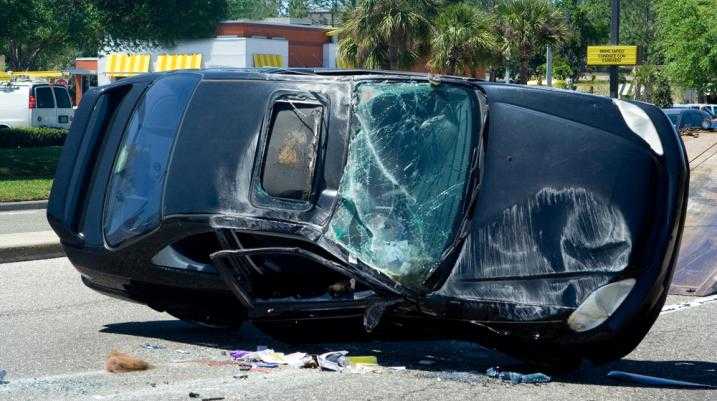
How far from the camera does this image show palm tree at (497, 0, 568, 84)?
41.8 meters

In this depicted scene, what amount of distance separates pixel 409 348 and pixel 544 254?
157 centimetres

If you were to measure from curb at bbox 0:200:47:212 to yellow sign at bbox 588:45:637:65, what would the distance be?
13.4m

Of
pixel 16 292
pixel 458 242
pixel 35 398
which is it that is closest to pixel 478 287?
pixel 458 242

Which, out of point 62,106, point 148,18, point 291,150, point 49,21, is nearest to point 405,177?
point 291,150

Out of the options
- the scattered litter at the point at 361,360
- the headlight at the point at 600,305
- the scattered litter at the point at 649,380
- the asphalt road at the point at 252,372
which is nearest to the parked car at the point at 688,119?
the asphalt road at the point at 252,372

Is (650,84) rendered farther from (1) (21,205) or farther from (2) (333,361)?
(2) (333,361)

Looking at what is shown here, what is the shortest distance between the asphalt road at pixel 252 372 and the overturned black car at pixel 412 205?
12.7 inches

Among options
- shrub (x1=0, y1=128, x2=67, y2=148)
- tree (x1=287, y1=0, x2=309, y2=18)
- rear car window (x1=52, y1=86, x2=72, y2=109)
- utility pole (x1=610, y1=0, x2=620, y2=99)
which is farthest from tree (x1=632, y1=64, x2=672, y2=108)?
tree (x1=287, y1=0, x2=309, y2=18)

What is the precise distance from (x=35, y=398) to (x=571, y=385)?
9.88 feet

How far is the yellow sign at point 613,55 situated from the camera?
1061 inches

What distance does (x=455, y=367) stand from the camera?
700 centimetres

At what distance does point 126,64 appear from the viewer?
49.8 m

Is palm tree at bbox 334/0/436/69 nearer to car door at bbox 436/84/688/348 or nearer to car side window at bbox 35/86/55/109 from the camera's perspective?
car side window at bbox 35/86/55/109

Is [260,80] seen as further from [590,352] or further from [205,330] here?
[590,352]
